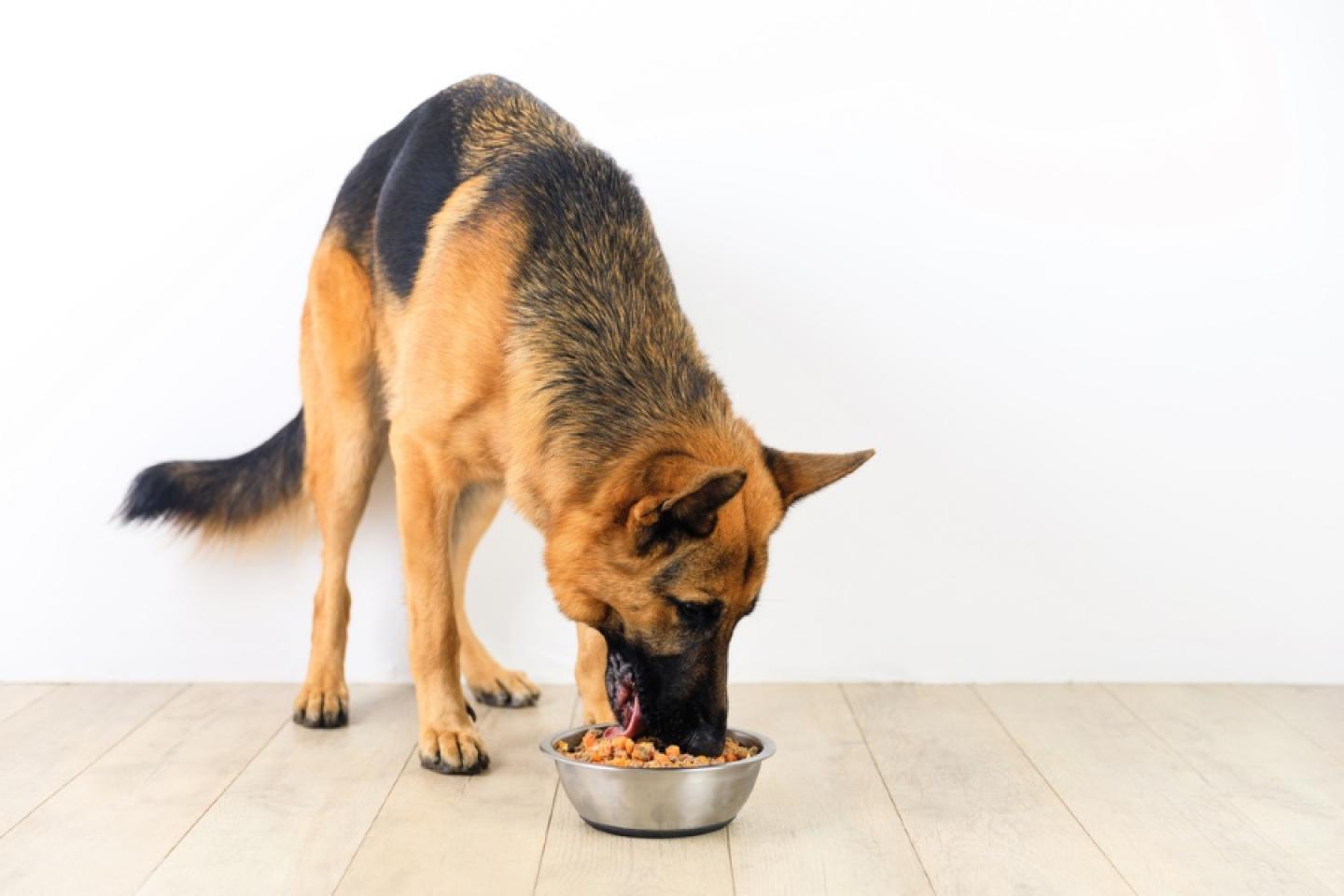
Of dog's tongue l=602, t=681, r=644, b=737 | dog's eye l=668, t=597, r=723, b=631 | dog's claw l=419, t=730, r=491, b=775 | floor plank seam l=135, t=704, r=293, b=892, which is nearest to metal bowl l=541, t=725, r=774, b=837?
dog's tongue l=602, t=681, r=644, b=737

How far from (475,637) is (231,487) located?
85 cm

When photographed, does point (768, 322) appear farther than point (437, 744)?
Yes

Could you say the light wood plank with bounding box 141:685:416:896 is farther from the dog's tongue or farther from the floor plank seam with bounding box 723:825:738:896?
the floor plank seam with bounding box 723:825:738:896

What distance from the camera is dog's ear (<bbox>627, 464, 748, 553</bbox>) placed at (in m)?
2.73

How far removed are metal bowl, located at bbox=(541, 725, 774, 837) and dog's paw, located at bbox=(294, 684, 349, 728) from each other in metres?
1.14

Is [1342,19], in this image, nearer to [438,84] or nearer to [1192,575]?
[1192,575]

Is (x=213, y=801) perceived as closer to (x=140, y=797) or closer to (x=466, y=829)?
(x=140, y=797)

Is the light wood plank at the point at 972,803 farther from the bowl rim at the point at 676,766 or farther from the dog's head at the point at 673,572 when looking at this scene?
the dog's head at the point at 673,572

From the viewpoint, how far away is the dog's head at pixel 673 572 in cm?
301

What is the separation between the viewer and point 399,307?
3.93 meters

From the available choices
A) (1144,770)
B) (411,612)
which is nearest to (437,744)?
(411,612)

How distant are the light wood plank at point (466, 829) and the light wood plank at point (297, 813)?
0.05 m

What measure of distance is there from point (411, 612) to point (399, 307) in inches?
31.9

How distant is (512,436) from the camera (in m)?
3.49
